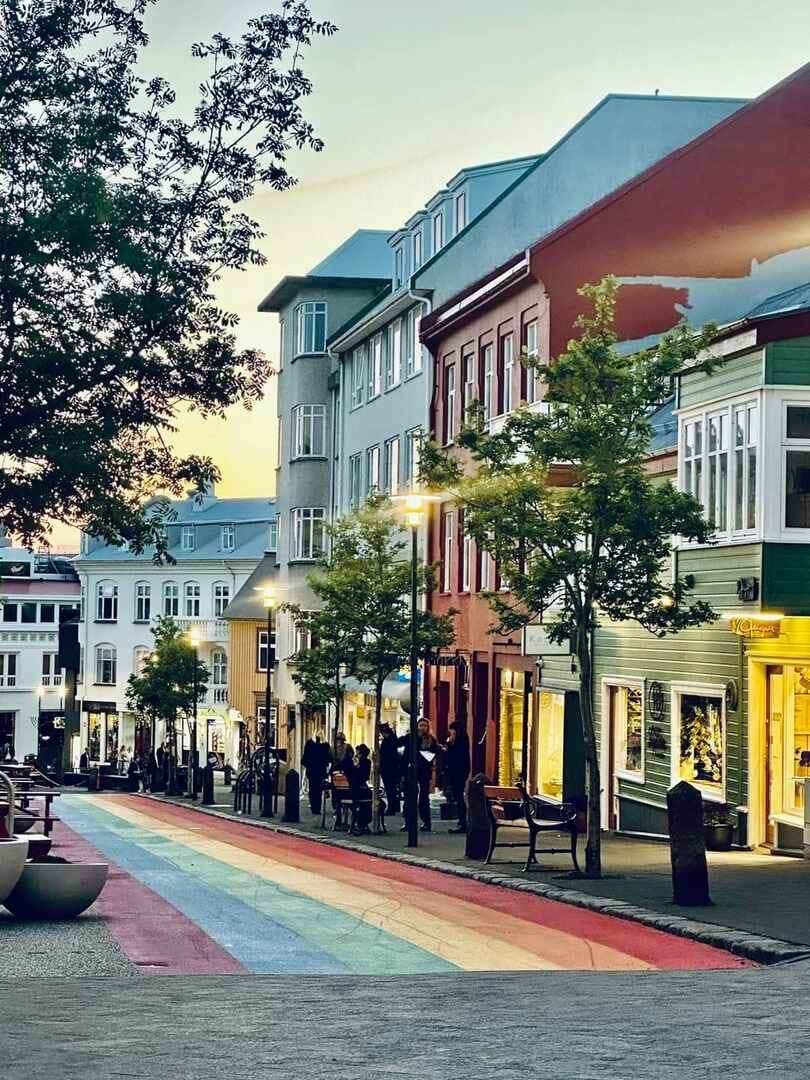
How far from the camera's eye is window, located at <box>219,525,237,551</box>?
107 metres

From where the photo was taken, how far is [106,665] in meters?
110

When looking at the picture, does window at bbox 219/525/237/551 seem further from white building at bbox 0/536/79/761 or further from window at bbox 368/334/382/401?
window at bbox 368/334/382/401

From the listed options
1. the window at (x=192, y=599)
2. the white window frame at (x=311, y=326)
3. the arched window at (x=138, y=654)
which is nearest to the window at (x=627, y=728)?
the white window frame at (x=311, y=326)

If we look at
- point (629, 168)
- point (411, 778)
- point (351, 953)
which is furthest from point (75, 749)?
point (351, 953)

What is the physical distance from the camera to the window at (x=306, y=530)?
214 feet

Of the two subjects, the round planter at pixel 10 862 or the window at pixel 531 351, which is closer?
the round planter at pixel 10 862

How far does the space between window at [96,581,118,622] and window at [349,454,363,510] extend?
50845 millimetres

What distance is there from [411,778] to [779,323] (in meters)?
9.38

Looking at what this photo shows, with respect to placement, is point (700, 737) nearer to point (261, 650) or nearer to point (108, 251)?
point (108, 251)

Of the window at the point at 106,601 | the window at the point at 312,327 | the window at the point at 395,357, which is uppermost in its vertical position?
the window at the point at 312,327

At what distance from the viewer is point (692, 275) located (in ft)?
Result: 121

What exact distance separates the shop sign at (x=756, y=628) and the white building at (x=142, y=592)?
7794cm

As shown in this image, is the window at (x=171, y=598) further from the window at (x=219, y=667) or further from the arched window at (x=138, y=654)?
the window at (x=219, y=667)

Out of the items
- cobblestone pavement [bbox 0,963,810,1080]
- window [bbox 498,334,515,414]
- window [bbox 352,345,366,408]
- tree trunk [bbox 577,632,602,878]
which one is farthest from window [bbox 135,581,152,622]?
cobblestone pavement [bbox 0,963,810,1080]
